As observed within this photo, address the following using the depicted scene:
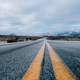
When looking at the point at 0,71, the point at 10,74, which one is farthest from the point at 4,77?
the point at 0,71

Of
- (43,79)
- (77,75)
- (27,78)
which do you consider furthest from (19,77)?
(77,75)

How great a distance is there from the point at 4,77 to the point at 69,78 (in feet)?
2.91

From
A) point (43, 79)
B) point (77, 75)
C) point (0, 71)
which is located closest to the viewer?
point (43, 79)

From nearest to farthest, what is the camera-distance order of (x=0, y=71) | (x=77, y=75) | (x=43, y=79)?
(x=43, y=79) < (x=77, y=75) < (x=0, y=71)

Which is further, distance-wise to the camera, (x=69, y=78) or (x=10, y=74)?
(x=10, y=74)

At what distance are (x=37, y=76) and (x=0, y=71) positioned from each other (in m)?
0.70

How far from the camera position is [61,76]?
293 cm

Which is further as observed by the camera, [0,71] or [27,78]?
[0,71]

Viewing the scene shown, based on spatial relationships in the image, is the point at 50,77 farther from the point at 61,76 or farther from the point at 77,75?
the point at 77,75

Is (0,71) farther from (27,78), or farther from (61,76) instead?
(61,76)

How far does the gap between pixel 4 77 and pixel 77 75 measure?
3.38 feet

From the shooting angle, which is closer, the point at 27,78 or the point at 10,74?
the point at 27,78

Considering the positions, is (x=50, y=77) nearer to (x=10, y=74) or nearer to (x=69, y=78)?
(x=69, y=78)

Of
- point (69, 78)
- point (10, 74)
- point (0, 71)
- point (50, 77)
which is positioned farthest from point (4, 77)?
point (69, 78)
